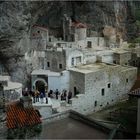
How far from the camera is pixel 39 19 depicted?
4338 cm

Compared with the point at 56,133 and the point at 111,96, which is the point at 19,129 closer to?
the point at 56,133

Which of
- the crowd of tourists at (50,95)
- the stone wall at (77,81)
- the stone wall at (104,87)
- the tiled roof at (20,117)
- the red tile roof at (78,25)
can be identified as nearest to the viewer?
the tiled roof at (20,117)

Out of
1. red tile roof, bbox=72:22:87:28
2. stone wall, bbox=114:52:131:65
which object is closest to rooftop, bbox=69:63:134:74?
stone wall, bbox=114:52:131:65

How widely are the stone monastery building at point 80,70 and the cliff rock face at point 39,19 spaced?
1.52 metres

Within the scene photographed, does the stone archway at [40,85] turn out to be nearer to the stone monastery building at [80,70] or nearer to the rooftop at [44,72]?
the stone monastery building at [80,70]

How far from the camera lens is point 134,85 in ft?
128

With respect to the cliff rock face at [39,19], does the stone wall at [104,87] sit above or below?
below

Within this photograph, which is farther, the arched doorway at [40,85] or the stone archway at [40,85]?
the arched doorway at [40,85]

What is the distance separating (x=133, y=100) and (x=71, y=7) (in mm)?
16252

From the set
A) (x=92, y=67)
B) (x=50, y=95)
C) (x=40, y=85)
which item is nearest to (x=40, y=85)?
(x=40, y=85)

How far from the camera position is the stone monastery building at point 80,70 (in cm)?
3459

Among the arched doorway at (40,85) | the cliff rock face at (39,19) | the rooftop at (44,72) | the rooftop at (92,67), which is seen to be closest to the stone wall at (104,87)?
the rooftop at (92,67)

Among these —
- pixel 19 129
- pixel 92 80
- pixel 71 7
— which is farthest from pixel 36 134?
pixel 71 7

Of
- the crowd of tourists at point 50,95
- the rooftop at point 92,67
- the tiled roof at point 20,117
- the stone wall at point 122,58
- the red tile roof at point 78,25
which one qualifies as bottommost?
the crowd of tourists at point 50,95
